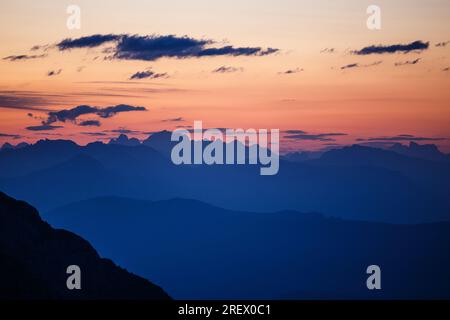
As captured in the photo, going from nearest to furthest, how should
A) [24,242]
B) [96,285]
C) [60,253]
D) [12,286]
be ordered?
1. [12,286]
2. [24,242]
3. [60,253]
4. [96,285]

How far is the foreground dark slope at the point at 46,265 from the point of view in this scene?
2264 inches

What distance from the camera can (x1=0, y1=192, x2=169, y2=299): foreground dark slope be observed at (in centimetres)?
5750

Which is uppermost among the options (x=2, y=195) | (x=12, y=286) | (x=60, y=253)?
(x=2, y=195)

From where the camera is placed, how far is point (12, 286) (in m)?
55.8

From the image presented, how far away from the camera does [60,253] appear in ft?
233

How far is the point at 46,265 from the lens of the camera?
6612 cm
